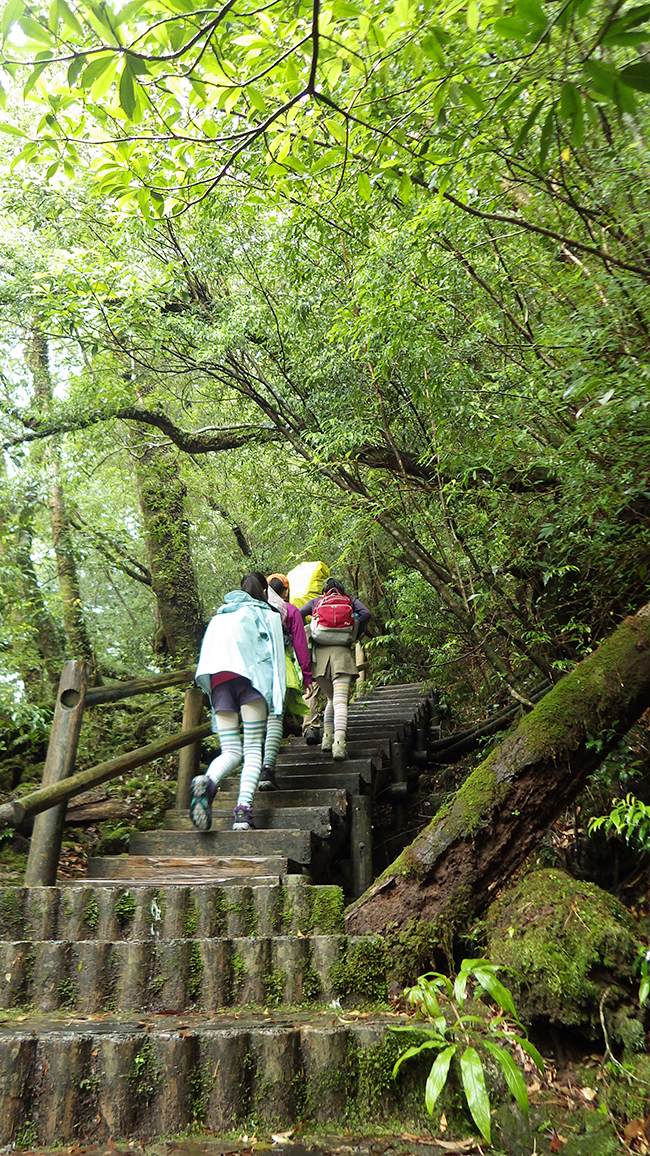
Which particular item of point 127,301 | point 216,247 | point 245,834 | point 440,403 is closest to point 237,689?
point 245,834

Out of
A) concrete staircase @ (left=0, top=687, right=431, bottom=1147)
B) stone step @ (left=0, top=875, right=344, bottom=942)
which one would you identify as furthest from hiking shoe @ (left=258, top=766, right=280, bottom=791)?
stone step @ (left=0, top=875, right=344, bottom=942)

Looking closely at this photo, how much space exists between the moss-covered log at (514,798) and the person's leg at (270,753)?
2069mm

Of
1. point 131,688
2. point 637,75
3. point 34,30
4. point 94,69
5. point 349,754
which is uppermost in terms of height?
point 34,30

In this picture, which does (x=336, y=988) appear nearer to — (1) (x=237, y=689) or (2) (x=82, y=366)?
(1) (x=237, y=689)

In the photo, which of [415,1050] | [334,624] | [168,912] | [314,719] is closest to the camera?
[415,1050]

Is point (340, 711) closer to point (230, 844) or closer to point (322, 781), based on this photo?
point (322, 781)

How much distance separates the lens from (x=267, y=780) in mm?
5828

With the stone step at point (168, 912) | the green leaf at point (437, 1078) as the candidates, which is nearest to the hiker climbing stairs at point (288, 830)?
the stone step at point (168, 912)

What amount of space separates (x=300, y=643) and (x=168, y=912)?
3029 millimetres

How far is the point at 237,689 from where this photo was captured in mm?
5188

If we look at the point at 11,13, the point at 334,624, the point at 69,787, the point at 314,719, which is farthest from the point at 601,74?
the point at 314,719

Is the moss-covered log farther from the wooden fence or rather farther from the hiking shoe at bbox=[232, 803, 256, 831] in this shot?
the wooden fence

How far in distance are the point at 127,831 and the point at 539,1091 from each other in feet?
13.9

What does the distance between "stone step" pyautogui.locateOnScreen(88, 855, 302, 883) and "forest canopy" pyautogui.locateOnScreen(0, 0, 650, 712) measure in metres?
2.20
